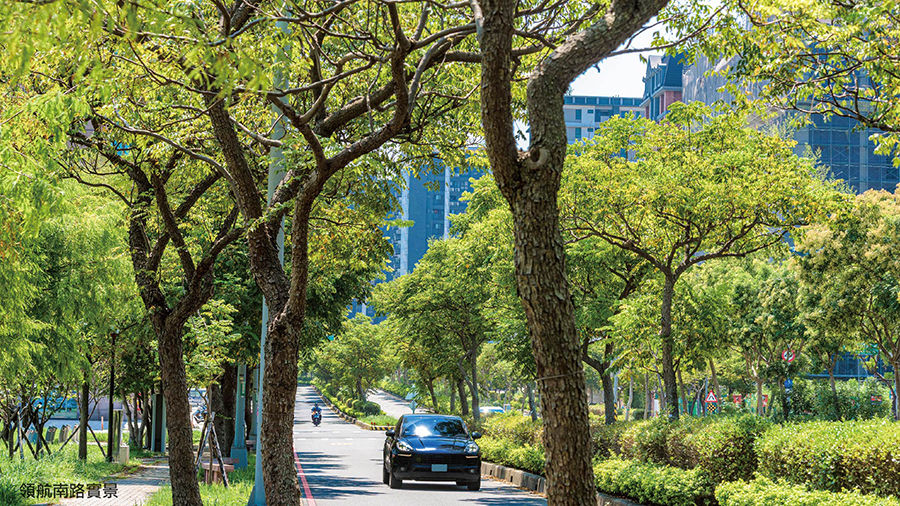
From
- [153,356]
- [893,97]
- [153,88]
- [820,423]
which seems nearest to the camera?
[153,88]

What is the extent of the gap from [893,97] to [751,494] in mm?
5202

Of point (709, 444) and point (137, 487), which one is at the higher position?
point (709, 444)

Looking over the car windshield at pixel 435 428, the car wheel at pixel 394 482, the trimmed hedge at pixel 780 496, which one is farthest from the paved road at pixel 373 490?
the trimmed hedge at pixel 780 496

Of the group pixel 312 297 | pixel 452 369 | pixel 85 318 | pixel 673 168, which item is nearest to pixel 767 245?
pixel 673 168

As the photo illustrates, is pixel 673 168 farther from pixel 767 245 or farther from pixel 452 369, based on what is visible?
pixel 452 369

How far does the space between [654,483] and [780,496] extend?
12.2 ft

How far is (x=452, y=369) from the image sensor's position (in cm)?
3919

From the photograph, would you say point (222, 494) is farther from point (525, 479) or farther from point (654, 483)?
point (654, 483)

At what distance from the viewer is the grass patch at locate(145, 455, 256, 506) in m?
16.1

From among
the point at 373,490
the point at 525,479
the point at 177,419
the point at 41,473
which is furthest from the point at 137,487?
the point at 177,419

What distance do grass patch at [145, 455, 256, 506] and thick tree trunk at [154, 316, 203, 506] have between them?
3.18 metres

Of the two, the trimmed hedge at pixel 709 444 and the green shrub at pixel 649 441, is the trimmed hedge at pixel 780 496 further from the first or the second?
the green shrub at pixel 649 441

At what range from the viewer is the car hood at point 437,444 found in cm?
2082

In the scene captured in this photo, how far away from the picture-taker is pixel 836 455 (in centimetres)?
1138
